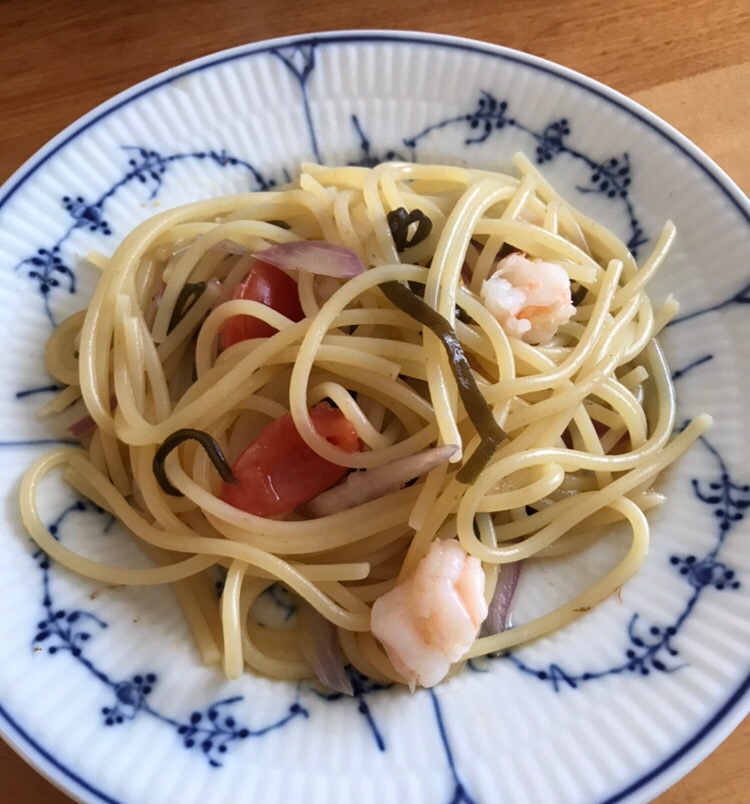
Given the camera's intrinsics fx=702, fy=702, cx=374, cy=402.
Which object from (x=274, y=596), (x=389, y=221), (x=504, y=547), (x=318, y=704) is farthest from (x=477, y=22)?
(x=318, y=704)

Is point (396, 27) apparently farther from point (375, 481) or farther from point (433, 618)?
point (433, 618)

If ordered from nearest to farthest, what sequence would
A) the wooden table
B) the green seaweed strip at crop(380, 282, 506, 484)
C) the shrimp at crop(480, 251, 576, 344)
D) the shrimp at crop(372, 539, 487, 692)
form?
the shrimp at crop(372, 539, 487, 692), the green seaweed strip at crop(380, 282, 506, 484), the shrimp at crop(480, 251, 576, 344), the wooden table

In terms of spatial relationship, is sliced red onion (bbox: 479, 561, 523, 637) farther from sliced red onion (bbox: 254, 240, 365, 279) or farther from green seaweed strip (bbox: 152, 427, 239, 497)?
sliced red onion (bbox: 254, 240, 365, 279)

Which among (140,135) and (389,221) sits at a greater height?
(140,135)

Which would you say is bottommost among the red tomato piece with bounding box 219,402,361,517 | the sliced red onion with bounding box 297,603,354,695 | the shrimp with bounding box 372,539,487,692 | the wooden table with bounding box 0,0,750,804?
the sliced red onion with bounding box 297,603,354,695

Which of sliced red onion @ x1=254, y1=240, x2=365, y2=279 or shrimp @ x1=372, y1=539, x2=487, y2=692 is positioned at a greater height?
sliced red onion @ x1=254, y1=240, x2=365, y2=279

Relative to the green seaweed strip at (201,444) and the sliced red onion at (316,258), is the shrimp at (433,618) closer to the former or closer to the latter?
the green seaweed strip at (201,444)

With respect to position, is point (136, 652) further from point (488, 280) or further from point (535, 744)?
point (488, 280)

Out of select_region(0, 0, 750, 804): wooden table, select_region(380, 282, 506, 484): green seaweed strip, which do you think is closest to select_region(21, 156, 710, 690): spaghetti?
select_region(380, 282, 506, 484): green seaweed strip
